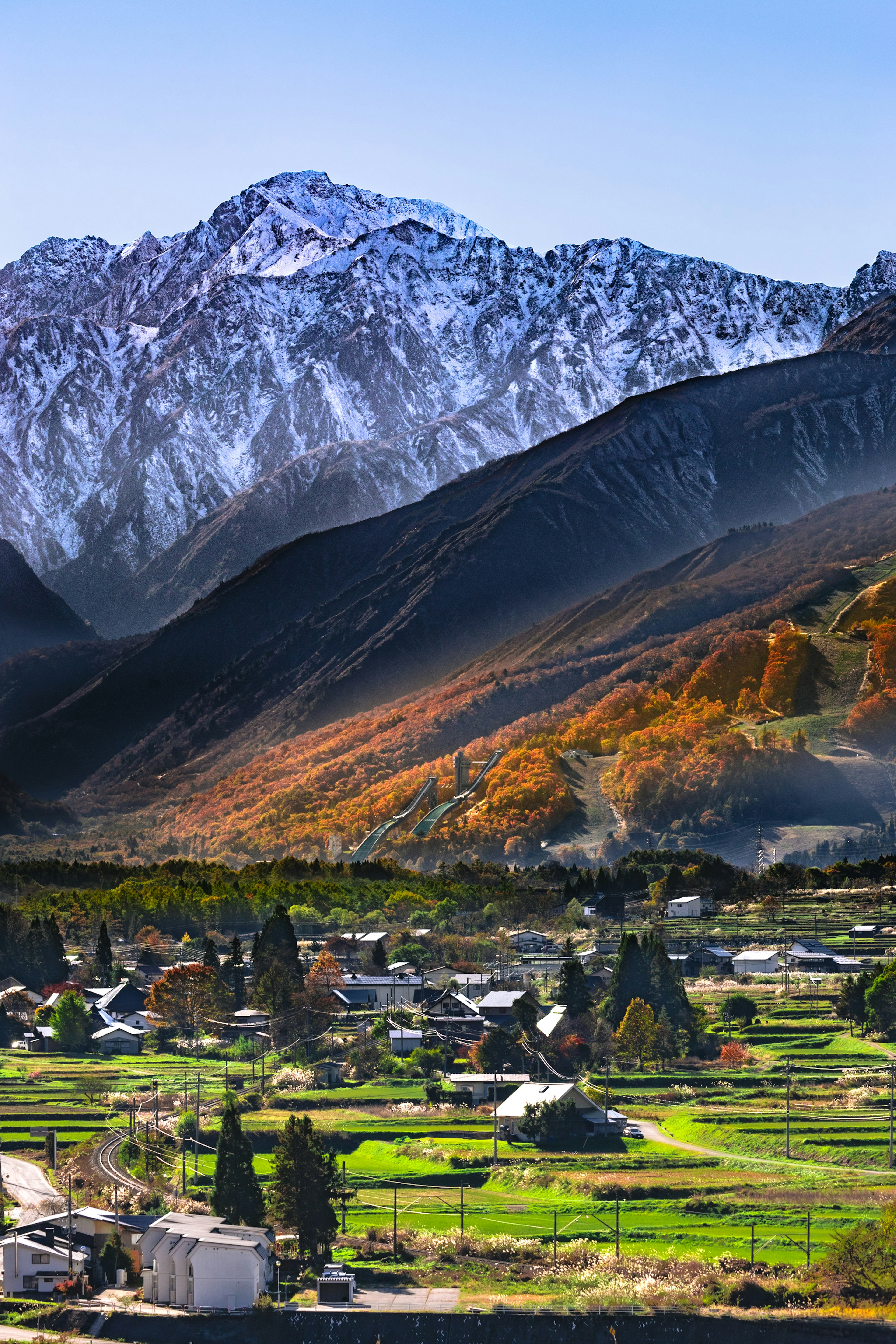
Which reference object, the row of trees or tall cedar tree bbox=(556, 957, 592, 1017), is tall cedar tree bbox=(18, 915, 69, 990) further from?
the row of trees

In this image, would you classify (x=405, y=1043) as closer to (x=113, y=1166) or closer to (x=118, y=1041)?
(x=118, y=1041)

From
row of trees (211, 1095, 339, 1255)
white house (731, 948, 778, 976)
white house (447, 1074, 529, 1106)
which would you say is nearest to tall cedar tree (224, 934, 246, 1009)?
white house (447, 1074, 529, 1106)

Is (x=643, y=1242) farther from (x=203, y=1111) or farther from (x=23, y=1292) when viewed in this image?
(x=203, y=1111)

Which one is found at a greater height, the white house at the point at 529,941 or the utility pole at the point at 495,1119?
the white house at the point at 529,941

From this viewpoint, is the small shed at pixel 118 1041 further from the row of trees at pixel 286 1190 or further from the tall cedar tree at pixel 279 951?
the row of trees at pixel 286 1190

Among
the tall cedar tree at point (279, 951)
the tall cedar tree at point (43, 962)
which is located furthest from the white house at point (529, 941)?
the tall cedar tree at point (43, 962)

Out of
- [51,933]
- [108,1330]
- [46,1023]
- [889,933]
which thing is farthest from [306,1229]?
[889,933]
